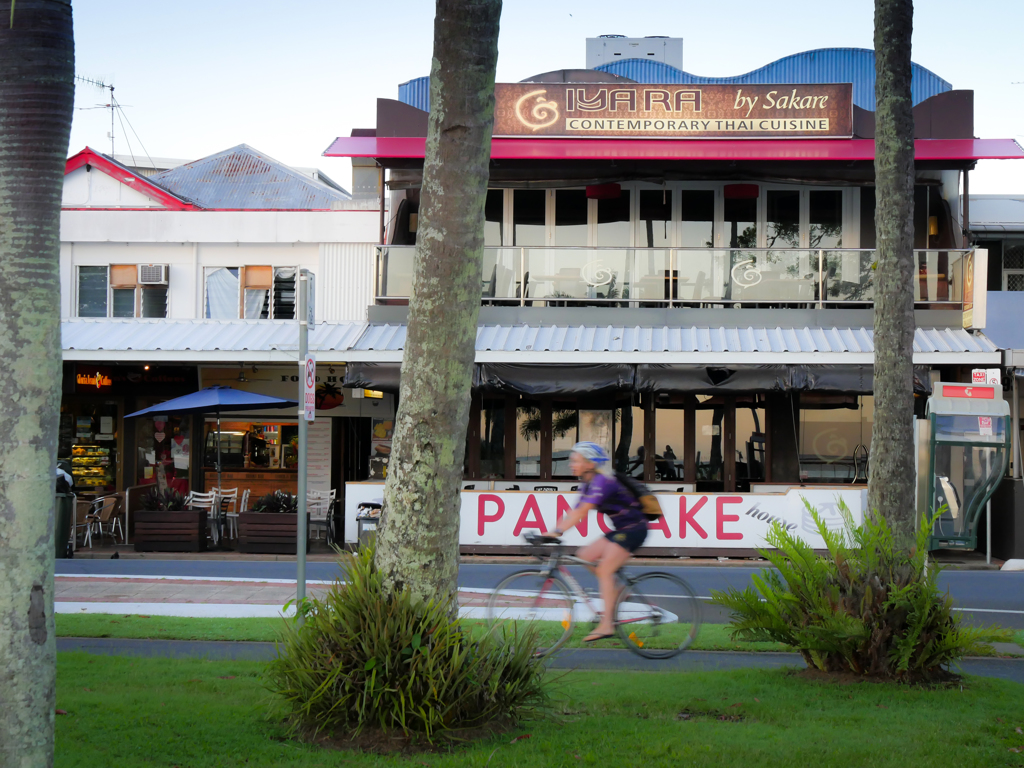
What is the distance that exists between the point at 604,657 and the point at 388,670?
11.7 feet

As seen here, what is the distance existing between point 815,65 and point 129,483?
673 inches

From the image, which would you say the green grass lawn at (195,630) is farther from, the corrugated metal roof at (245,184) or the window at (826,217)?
the corrugated metal roof at (245,184)

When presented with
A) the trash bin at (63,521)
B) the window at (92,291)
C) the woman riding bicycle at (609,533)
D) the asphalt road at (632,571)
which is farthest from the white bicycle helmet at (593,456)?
the window at (92,291)

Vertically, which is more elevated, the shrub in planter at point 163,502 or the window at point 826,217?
the window at point 826,217

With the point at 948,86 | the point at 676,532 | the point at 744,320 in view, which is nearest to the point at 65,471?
the point at 676,532

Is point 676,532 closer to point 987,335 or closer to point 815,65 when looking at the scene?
point 987,335

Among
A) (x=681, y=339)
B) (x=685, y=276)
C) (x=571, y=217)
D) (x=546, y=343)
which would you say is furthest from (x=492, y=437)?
(x=685, y=276)

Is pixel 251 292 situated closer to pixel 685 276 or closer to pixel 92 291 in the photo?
pixel 92 291

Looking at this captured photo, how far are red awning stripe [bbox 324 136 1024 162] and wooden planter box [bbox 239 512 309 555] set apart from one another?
619 cm

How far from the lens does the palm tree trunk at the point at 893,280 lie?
7660mm

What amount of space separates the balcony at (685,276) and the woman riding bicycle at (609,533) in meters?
10.2

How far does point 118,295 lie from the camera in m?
20.7

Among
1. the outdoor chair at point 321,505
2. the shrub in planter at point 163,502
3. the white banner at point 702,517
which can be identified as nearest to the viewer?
the white banner at point 702,517

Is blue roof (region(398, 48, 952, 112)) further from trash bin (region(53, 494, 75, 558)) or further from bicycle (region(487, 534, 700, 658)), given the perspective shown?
bicycle (region(487, 534, 700, 658))
